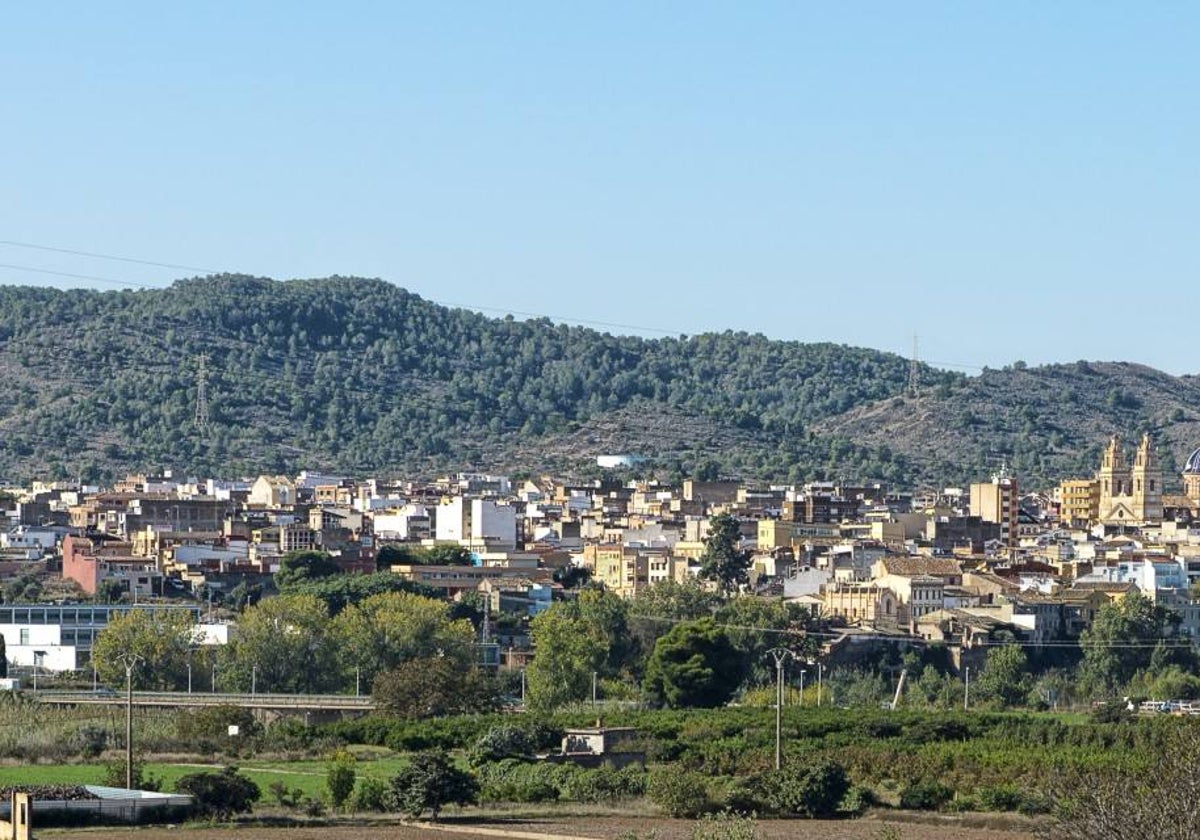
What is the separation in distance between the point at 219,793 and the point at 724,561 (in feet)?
203

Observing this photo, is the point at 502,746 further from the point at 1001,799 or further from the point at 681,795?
the point at 1001,799

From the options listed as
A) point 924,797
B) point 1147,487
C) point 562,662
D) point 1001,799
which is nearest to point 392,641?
point 562,662

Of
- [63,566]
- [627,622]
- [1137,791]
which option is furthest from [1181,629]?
[1137,791]

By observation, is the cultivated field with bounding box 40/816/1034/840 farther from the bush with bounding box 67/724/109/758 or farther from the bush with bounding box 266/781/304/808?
the bush with bounding box 67/724/109/758

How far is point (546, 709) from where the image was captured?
8069 centimetres

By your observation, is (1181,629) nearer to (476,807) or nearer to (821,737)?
(821,737)

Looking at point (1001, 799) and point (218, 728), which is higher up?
point (218, 728)

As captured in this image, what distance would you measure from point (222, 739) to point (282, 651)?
52.8 ft

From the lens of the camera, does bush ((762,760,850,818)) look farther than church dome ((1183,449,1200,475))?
No

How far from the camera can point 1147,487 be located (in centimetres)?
15688

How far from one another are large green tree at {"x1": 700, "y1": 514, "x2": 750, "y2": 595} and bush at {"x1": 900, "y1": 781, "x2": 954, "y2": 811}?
5310 centimetres

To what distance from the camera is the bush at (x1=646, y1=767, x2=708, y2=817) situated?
55.3m

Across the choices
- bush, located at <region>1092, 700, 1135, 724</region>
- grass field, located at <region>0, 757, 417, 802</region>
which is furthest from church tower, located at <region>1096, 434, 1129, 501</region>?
grass field, located at <region>0, 757, 417, 802</region>

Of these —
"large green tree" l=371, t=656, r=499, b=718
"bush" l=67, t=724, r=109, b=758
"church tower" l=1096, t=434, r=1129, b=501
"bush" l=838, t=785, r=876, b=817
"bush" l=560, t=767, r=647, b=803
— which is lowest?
"bush" l=838, t=785, r=876, b=817
